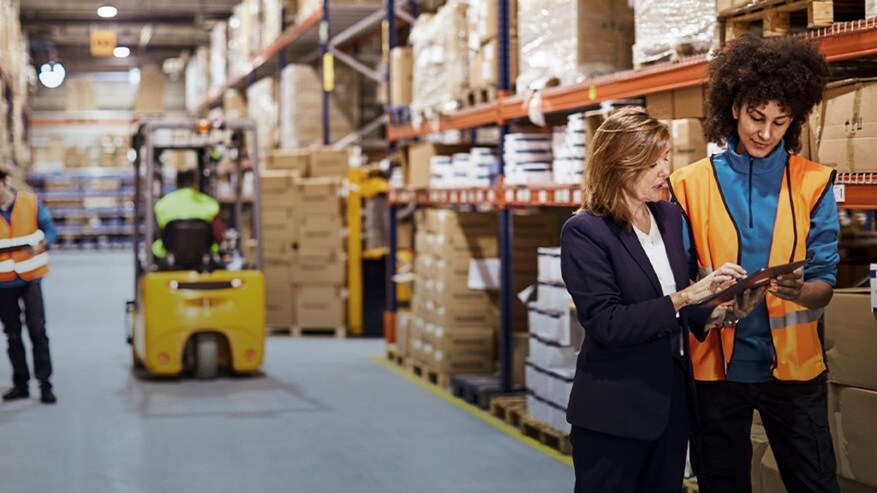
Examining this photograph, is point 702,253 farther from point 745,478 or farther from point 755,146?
point 745,478

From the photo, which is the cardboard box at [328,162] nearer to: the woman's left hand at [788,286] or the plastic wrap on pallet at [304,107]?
the plastic wrap on pallet at [304,107]

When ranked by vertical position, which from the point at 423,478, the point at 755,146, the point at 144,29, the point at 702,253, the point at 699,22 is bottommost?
the point at 423,478

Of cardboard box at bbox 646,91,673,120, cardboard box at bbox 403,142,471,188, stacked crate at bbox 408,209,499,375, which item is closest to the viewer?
cardboard box at bbox 646,91,673,120

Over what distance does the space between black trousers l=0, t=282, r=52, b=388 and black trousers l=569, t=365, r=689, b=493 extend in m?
6.39

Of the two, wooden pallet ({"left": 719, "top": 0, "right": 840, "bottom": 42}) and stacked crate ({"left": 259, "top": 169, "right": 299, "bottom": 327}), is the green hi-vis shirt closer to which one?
stacked crate ({"left": 259, "top": 169, "right": 299, "bottom": 327})

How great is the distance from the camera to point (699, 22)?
5.75 m

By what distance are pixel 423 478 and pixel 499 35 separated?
127 inches

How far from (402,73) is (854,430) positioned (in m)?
7.30

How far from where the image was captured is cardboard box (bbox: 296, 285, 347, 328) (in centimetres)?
1348

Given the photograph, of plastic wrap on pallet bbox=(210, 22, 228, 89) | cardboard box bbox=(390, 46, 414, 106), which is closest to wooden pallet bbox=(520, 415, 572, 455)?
cardboard box bbox=(390, 46, 414, 106)

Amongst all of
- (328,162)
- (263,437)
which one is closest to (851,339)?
(263,437)

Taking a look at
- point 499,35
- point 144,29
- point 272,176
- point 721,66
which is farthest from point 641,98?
point 144,29

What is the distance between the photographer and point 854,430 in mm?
4438

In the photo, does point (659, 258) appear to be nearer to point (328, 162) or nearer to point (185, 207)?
point (185, 207)
